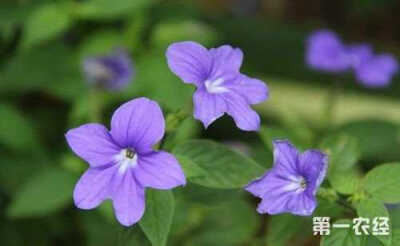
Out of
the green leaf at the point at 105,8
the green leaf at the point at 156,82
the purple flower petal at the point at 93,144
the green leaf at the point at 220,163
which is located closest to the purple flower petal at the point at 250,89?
the green leaf at the point at 220,163

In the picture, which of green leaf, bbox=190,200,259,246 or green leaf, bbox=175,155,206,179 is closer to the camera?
green leaf, bbox=175,155,206,179

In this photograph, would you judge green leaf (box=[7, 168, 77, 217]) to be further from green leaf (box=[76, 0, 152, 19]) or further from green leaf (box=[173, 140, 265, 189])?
green leaf (box=[173, 140, 265, 189])

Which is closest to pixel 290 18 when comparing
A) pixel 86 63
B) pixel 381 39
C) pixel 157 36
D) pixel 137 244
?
pixel 381 39

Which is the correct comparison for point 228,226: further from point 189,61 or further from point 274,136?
point 189,61

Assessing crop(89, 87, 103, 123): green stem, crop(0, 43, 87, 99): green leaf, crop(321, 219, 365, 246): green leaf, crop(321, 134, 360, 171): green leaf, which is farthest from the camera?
crop(0, 43, 87, 99): green leaf

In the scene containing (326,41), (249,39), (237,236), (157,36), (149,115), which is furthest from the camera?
(249,39)

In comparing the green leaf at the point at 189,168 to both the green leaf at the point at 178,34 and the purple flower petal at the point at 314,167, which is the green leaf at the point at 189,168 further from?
the green leaf at the point at 178,34

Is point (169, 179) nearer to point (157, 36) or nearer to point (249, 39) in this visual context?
point (157, 36)

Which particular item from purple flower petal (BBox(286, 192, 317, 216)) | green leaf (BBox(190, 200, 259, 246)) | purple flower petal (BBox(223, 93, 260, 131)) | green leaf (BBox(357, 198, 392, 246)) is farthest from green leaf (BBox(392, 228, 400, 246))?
green leaf (BBox(190, 200, 259, 246))
